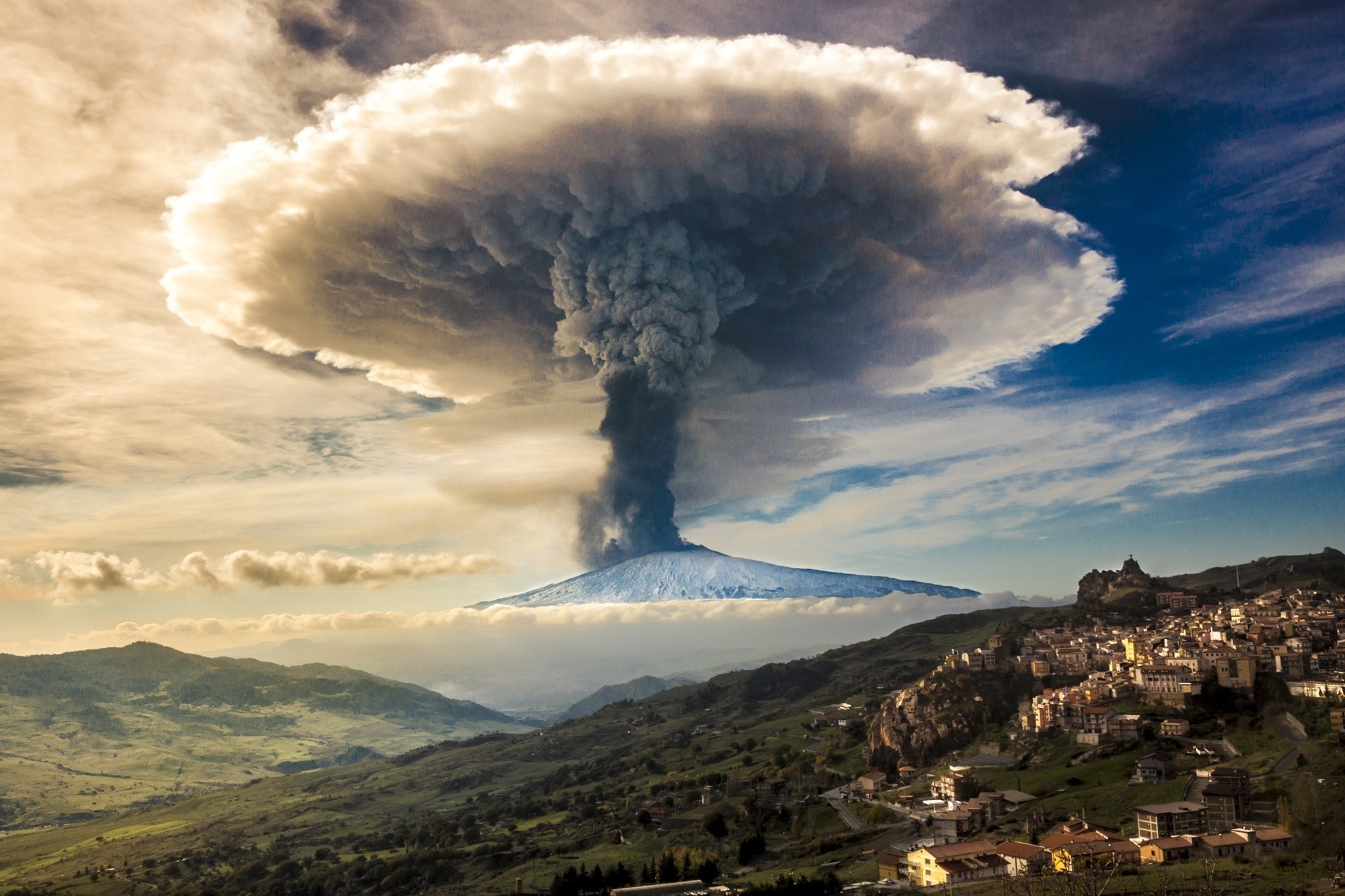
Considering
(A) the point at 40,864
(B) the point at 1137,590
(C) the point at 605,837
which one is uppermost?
(B) the point at 1137,590

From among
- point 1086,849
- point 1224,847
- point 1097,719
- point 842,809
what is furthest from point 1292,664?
point 842,809

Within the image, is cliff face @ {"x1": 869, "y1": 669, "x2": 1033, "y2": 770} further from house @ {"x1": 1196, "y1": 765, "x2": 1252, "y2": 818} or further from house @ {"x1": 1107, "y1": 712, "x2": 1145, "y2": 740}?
house @ {"x1": 1196, "y1": 765, "x2": 1252, "y2": 818}

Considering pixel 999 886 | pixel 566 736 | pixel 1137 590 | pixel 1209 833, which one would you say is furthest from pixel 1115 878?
pixel 566 736

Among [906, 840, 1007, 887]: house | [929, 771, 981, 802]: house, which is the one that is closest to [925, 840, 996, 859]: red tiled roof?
[906, 840, 1007, 887]: house

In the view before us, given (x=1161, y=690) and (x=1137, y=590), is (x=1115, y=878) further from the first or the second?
(x=1137, y=590)

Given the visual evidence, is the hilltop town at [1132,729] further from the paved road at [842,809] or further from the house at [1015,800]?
the paved road at [842,809]

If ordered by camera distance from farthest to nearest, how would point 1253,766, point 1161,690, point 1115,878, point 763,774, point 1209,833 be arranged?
1. point 763,774
2. point 1161,690
3. point 1253,766
4. point 1209,833
5. point 1115,878
